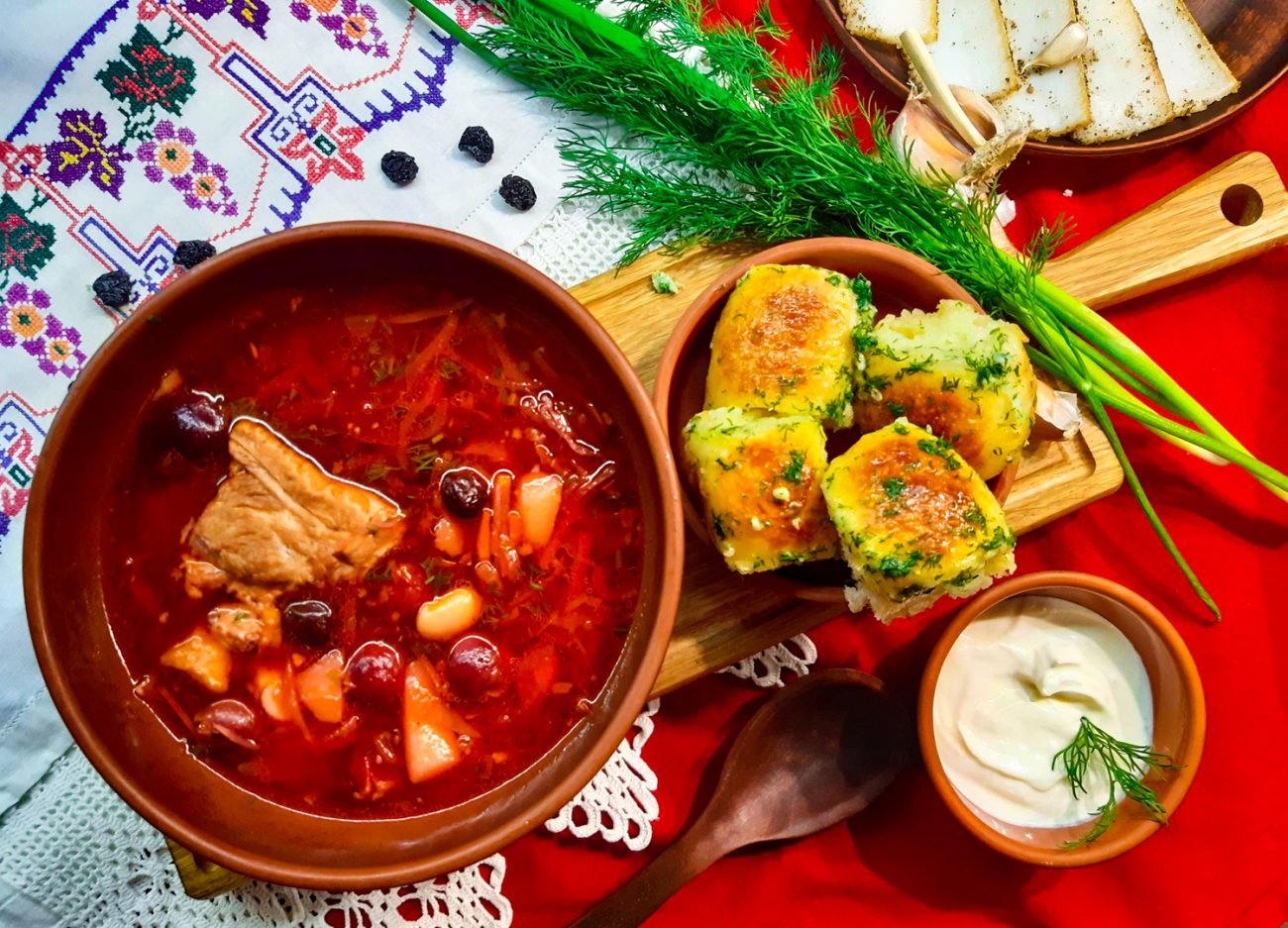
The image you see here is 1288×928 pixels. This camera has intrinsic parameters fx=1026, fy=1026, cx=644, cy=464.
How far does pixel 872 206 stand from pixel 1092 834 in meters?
1.61

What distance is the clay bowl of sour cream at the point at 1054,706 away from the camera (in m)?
2.49

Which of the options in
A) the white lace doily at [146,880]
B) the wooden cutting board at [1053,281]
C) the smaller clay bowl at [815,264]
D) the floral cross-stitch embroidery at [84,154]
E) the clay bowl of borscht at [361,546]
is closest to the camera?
the clay bowl of borscht at [361,546]

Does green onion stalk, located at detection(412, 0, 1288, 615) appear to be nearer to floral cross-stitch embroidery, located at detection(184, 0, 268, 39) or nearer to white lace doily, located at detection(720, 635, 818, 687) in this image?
floral cross-stitch embroidery, located at detection(184, 0, 268, 39)

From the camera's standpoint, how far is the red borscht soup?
204cm

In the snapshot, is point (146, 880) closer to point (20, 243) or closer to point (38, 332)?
point (38, 332)

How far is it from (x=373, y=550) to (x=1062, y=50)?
2.29 m

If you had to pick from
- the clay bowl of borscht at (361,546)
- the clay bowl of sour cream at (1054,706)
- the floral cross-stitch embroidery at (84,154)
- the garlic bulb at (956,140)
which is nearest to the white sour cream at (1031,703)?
the clay bowl of sour cream at (1054,706)

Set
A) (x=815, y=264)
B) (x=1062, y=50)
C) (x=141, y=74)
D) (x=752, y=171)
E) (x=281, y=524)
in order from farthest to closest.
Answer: (x=1062, y=50)
(x=141, y=74)
(x=752, y=171)
(x=815, y=264)
(x=281, y=524)

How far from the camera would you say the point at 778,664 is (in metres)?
2.68

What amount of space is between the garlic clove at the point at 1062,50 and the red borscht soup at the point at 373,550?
176 centimetres

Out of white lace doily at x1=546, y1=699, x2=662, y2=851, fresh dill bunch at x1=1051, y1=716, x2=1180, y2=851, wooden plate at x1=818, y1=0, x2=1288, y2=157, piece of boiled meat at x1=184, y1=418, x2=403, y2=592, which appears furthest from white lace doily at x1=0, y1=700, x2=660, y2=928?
wooden plate at x1=818, y1=0, x2=1288, y2=157

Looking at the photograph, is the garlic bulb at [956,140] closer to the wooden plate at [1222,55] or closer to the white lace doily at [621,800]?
the wooden plate at [1222,55]

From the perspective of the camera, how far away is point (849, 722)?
2.62 meters

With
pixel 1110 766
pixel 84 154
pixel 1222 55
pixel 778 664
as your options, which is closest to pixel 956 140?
pixel 1222 55
